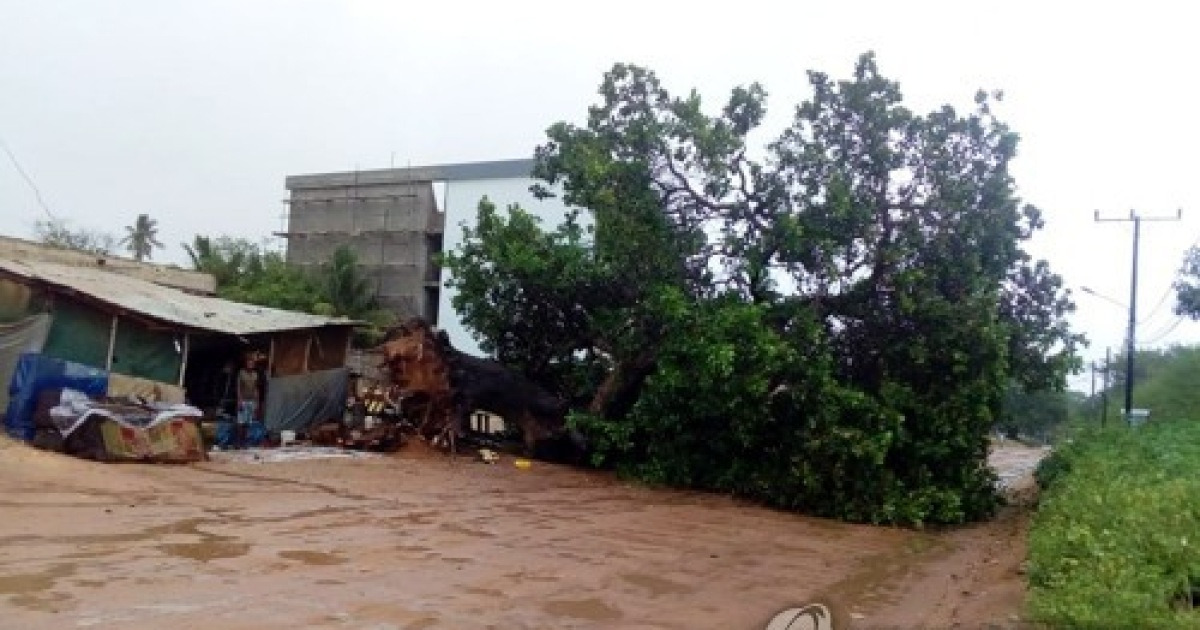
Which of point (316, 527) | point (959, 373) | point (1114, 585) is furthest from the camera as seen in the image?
point (959, 373)

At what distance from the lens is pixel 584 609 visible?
742cm

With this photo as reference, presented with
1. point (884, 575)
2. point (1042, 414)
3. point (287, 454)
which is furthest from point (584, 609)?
point (1042, 414)

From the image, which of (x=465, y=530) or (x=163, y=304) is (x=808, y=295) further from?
(x=163, y=304)

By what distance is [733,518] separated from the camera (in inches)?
607

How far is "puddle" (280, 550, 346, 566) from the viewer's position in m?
8.37

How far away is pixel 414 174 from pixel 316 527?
43855mm

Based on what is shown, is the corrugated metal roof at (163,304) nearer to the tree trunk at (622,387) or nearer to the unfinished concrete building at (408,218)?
the tree trunk at (622,387)

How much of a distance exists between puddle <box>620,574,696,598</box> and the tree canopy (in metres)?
7.33

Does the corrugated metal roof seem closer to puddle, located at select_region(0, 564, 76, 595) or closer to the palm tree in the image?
puddle, located at select_region(0, 564, 76, 595)

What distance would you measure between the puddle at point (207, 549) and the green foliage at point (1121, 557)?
21.5ft

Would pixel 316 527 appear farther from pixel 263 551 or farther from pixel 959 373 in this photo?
pixel 959 373

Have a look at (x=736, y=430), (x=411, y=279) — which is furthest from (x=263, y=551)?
(x=411, y=279)

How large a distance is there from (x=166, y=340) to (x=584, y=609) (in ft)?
46.1

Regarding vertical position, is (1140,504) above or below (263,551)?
above
